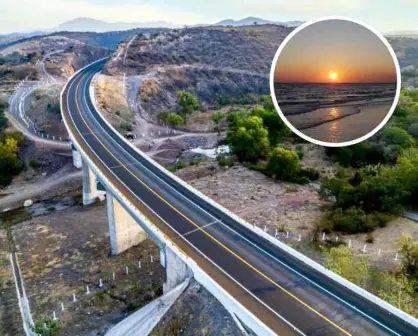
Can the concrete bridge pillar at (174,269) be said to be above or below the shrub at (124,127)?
above

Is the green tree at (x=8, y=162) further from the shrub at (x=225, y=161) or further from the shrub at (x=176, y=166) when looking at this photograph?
the shrub at (x=225, y=161)

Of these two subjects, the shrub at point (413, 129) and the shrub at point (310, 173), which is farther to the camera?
the shrub at point (413, 129)

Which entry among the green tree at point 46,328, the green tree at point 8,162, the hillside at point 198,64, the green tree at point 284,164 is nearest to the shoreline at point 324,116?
the green tree at point 46,328

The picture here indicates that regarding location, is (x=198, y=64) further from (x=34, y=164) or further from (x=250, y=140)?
(x=34, y=164)

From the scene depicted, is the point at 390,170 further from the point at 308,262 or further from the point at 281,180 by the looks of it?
the point at 308,262

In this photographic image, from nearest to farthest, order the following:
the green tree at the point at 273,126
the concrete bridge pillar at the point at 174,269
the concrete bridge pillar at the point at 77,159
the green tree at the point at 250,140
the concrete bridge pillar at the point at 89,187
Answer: the concrete bridge pillar at the point at 174,269 → the concrete bridge pillar at the point at 89,187 → the concrete bridge pillar at the point at 77,159 → the green tree at the point at 250,140 → the green tree at the point at 273,126

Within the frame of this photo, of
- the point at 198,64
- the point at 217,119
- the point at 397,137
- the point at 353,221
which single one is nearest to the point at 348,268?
the point at 353,221
